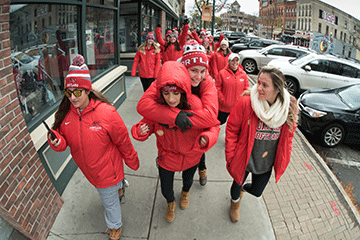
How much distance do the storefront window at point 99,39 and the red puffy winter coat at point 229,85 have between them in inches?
113

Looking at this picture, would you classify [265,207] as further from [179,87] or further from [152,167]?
[179,87]

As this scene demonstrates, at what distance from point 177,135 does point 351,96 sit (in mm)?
5482

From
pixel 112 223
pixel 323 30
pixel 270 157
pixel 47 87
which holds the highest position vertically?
pixel 323 30

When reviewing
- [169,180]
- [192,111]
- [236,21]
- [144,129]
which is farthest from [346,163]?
[236,21]

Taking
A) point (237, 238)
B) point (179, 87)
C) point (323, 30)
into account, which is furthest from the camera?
point (323, 30)

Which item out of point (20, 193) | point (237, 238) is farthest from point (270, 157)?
point (20, 193)

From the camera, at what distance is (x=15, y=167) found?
2279mm

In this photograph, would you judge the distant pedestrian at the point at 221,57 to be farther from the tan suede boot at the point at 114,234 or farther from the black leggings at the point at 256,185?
the tan suede boot at the point at 114,234

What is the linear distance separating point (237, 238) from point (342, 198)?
6.41 feet

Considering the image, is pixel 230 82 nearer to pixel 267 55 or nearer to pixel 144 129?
pixel 144 129

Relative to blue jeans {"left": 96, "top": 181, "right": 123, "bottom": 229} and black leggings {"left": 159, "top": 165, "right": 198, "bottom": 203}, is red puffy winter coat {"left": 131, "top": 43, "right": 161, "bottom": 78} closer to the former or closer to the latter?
black leggings {"left": 159, "top": 165, "right": 198, "bottom": 203}

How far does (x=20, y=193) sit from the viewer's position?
233 centimetres

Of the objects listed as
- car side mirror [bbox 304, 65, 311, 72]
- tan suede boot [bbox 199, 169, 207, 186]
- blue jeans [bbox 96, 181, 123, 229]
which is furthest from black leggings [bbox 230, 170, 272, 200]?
car side mirror [bbox 304, 65, 311, 72]

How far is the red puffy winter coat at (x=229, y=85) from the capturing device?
4125 mm
